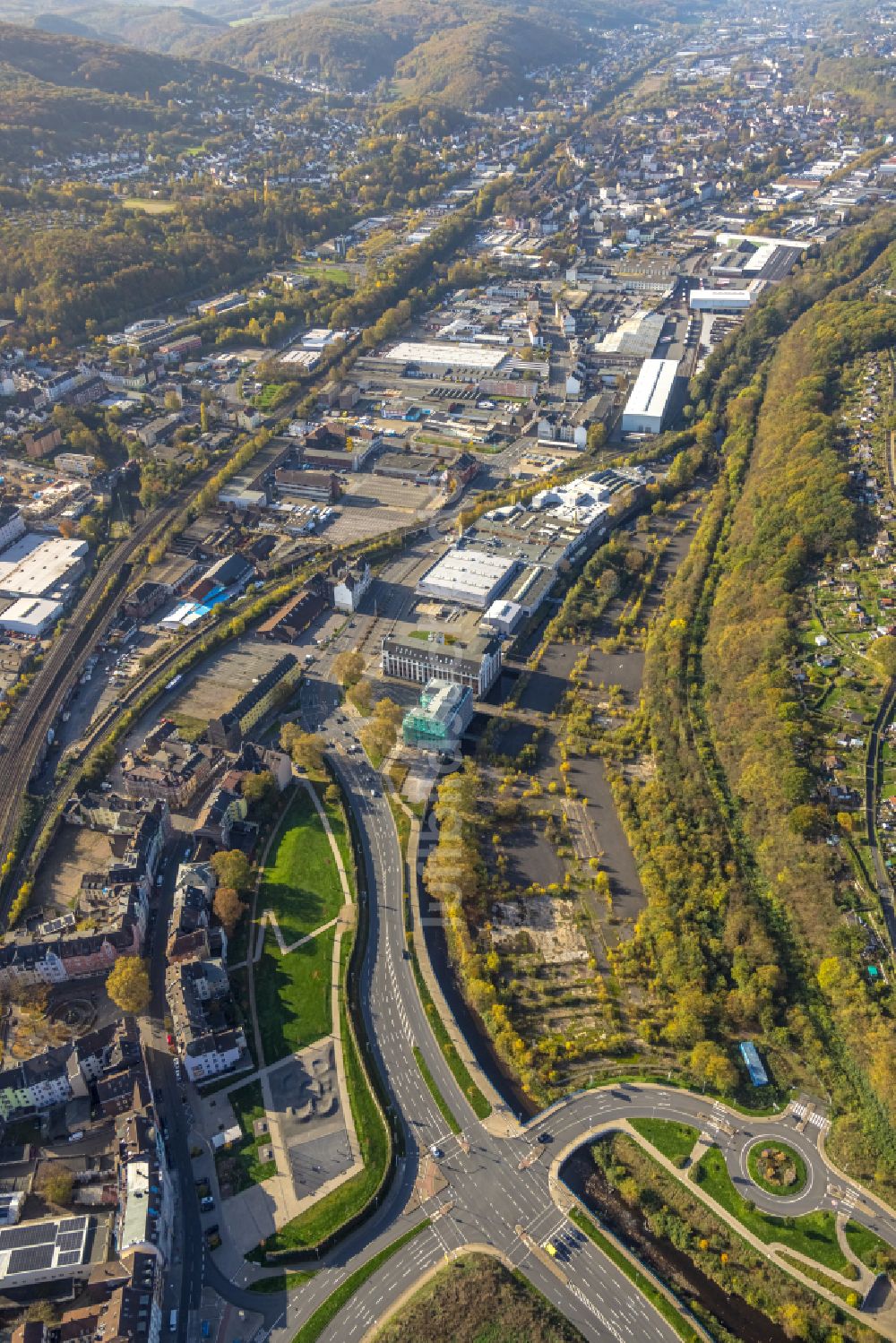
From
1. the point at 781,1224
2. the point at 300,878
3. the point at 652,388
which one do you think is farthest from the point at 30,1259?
the point at 652,388

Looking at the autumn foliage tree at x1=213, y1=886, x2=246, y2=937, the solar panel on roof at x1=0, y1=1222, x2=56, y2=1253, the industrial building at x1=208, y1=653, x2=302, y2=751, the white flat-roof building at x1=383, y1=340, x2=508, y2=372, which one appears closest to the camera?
the solar panel on roof at x1=0, y1=1222, x2=56, y2=1253

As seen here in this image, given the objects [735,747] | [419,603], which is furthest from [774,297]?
[735,747]

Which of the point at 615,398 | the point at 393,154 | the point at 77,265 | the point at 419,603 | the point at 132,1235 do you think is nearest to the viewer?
the point at 132,1235

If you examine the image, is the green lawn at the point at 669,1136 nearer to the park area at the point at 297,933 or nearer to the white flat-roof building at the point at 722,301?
the park area at the point at 297,933

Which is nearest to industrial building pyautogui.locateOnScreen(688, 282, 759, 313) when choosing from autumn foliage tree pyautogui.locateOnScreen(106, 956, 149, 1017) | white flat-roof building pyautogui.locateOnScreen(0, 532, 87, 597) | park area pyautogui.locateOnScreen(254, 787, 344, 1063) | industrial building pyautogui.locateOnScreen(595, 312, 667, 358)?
industrial building pyautogui.locateOnScreen(595, 312, 667, 358)

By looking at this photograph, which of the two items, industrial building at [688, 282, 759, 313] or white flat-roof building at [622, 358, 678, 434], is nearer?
white flat-roof building at [622, 358, 678, 434]

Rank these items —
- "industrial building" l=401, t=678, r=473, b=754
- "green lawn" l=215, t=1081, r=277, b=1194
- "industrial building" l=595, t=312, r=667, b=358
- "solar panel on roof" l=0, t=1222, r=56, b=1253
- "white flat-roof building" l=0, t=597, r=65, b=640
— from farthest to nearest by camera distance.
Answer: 1. "industrial building" l=595, t=312, r=667, b=358
2. "white flat-roof building" l=0, t=597, r=65, b=640
3. "industrial building" l=401, t=678, r=473, b=754
4. "green lawn" l=215, t=1081, r=277, b=1194
5. "solar panel on roof" l=0, t=1222, r=56, b=1253

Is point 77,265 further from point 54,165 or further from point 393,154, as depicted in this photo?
point 393,154

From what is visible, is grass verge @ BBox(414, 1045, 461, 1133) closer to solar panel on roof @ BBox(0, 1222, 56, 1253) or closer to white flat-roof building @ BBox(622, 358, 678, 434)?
solar panel on roof @ BBox(0, 1222, 56, 1253)
